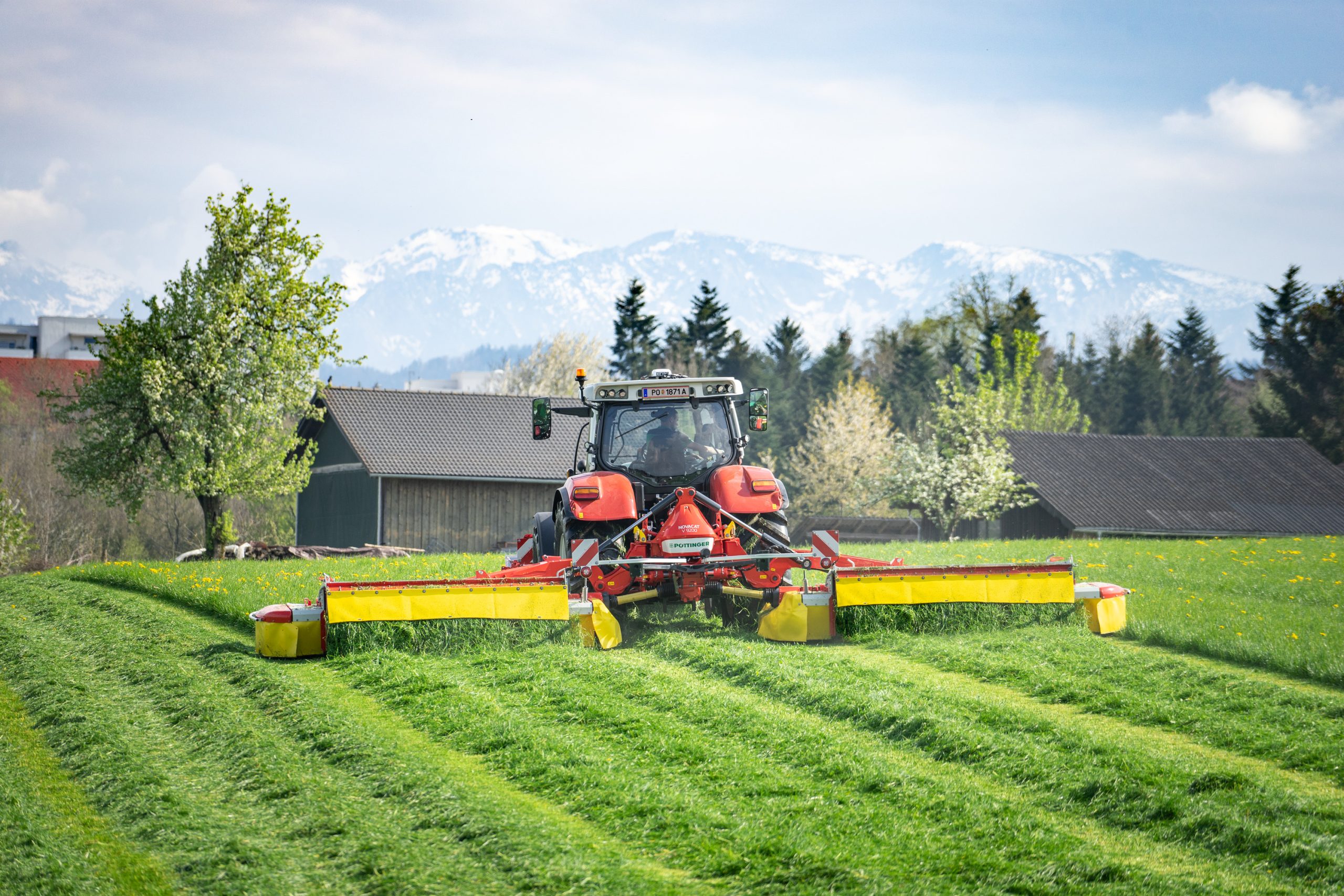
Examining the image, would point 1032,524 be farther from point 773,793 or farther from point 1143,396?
point 773,793

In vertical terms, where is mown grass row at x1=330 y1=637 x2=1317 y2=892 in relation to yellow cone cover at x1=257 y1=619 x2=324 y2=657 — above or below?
below

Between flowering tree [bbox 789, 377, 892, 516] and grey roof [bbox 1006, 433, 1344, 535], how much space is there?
53.5 ft

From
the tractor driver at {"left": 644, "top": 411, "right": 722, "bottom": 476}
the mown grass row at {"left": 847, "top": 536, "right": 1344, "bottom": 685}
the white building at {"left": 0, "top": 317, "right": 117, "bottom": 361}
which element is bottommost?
the mown grass row at {"left": 847, "top": 536, "right": 1344, "bottom": 685}

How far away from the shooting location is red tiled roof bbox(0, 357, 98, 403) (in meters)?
65.8

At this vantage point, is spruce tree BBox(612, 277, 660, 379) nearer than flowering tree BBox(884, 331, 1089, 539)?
No

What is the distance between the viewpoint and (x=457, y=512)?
1475 inches

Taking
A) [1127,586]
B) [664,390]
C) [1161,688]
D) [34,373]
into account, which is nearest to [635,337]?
[34,373]

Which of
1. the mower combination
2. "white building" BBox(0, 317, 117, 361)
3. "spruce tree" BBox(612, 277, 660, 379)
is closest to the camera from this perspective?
the mower combination

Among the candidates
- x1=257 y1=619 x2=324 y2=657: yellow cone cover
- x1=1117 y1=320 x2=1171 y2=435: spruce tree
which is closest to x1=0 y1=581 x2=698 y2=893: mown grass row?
x1=257 y1=619 x2=324 y2=657: yellow cone cover

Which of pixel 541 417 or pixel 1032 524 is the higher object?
pixel 541 417

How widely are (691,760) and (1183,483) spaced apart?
1629 inches

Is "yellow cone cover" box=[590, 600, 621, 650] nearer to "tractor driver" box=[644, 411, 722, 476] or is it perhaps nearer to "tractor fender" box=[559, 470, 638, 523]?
"tractor fender" box=[559, 470, 638, 523]

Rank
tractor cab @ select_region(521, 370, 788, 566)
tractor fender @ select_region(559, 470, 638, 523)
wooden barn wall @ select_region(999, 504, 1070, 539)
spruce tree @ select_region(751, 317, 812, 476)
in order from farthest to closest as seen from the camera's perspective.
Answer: spruce tree @ select_region(751, 317, 812, 476)
wooden barn wall @ select_region(999, 504, 1070, 539)
tractor cab @ select_region(521, 370, 788, 566)
tractor fender @ select_region(559, 470, 638, 523)

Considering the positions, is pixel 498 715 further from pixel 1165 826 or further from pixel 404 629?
pixel 1165 826
